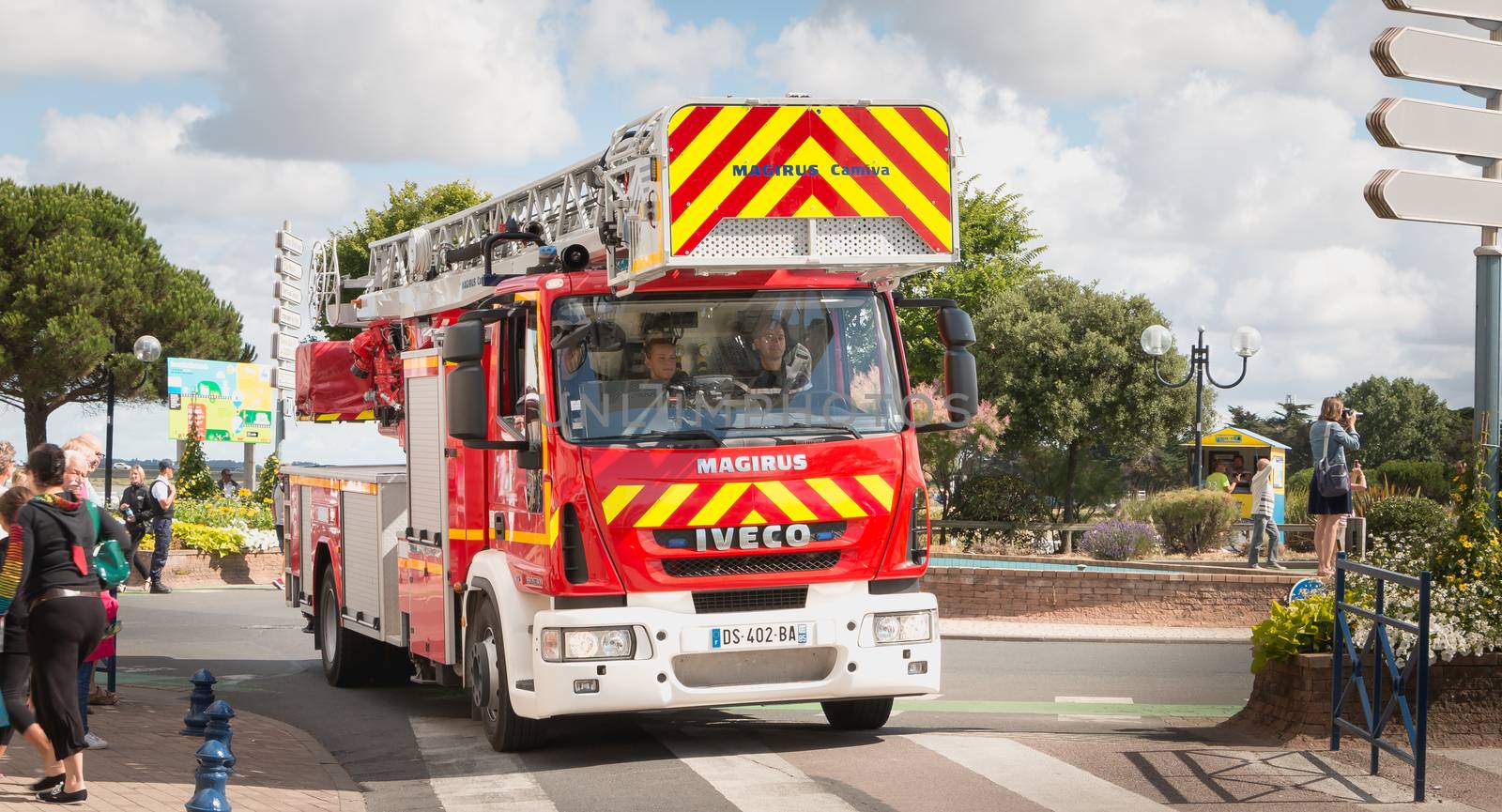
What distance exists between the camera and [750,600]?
30.0 ft

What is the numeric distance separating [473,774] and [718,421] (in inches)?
92.7

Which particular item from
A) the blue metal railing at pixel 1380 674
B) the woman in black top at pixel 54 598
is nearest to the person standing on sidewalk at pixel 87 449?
the woman in black top at pixel 54 598

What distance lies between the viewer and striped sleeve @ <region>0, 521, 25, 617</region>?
8094mm

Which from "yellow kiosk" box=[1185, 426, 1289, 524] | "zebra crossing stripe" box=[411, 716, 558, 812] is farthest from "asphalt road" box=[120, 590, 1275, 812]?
"yellow kiosk" box=[1185, 426, 1289, 524]

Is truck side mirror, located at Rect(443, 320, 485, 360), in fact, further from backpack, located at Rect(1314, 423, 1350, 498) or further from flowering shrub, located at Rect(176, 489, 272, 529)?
flowering shrub, located at Rect(176, 489, 272, 529)

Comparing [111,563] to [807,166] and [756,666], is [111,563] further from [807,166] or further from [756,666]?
[807,166]

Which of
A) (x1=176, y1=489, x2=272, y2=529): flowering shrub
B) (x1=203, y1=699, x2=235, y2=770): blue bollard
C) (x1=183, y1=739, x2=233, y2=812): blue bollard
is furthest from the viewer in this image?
(x1=176, y1=489, x2=272, y2=529): flowering shrub

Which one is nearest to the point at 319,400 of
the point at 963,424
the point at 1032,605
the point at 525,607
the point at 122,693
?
the point at 122,693

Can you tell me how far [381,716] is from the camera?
12.0 m

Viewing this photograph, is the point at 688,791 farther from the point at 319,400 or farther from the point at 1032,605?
the point at 1032,605

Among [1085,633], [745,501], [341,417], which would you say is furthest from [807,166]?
[1085,633]

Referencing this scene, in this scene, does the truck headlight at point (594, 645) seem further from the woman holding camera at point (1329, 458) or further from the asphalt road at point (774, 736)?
the woman holding camera at point (1329, 458)

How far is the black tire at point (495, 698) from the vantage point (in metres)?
9.52

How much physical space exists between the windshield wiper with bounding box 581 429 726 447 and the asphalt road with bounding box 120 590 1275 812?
1.79 meters
